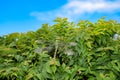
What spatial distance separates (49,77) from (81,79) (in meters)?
0.45

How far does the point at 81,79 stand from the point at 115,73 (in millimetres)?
479

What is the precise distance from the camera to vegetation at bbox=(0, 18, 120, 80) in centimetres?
373

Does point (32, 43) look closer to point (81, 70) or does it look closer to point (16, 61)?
point (16, 61)

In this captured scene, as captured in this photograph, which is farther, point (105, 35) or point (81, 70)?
point (105, 35)

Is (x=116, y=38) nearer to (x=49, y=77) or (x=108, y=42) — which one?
(x=108, y=42)

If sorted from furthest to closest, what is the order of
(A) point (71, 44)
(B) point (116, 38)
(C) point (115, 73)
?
(B) point (116, 38), (A) point (71, 44), (C) point (115, 73)

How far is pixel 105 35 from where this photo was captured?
409 centimetres

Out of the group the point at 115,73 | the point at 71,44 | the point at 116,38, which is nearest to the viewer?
the point at 115,73

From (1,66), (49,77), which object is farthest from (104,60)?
(1,66)

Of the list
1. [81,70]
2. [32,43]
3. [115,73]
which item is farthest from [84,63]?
[32,43]

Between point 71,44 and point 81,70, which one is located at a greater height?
point 71,44

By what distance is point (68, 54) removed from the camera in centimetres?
384

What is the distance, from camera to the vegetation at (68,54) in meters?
3.73

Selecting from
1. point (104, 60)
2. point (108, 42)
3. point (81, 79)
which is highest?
point (108, 42)
